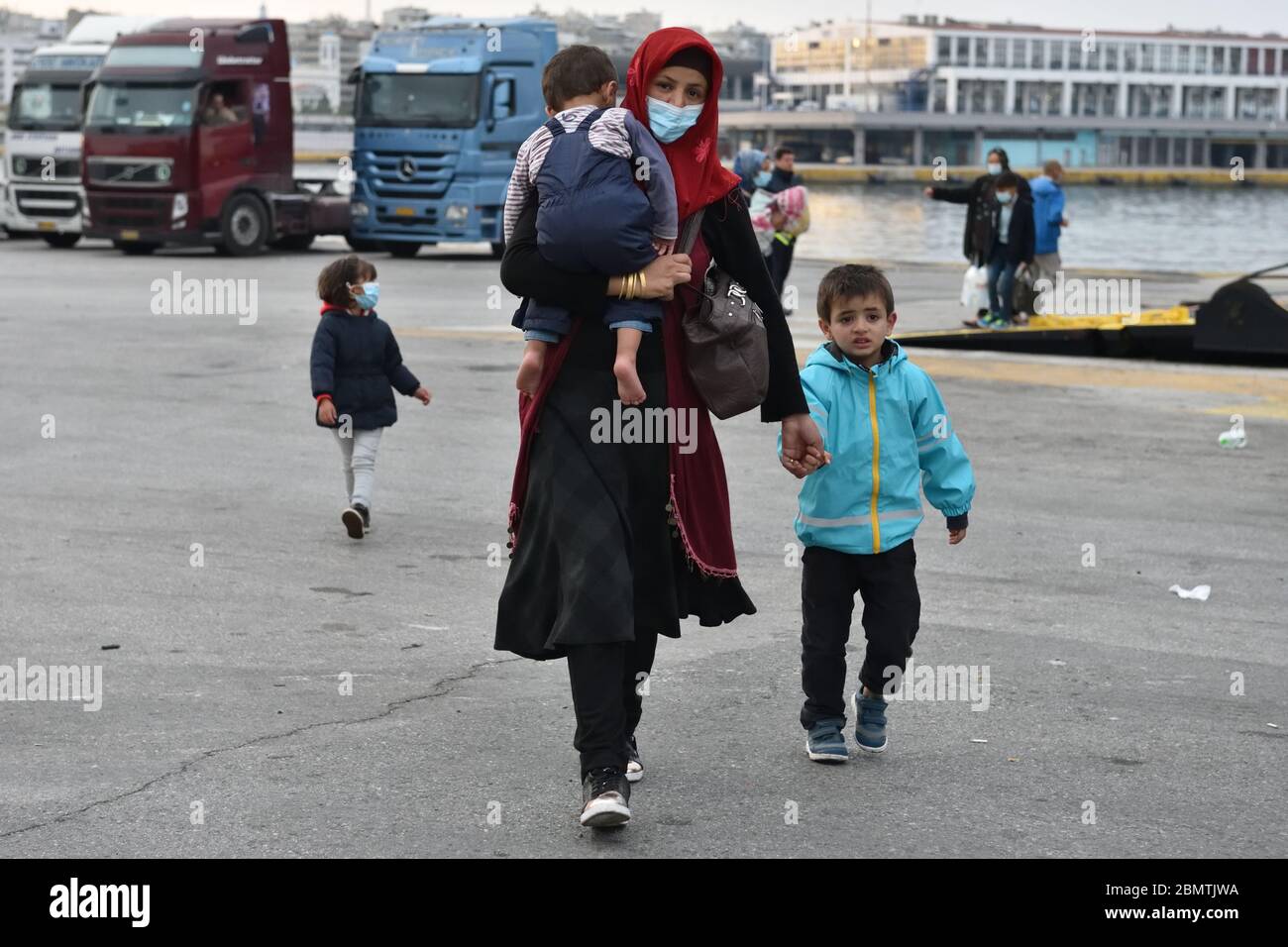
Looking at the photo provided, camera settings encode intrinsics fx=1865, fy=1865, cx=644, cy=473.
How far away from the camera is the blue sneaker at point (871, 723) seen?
5.08 metres

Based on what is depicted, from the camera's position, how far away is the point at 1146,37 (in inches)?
6663

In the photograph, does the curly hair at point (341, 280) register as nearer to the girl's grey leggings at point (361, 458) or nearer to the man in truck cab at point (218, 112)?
the girl's grey leggings at point (361, 458)

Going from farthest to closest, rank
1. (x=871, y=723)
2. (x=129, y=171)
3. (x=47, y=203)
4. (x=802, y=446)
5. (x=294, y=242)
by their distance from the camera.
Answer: (x=294, y=242) < (x=47, y=203) < (x=129, y=171) < (x=871, y=723) < (x=802, y=446)

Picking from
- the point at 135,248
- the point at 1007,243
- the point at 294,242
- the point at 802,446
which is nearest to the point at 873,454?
the point at 802,446

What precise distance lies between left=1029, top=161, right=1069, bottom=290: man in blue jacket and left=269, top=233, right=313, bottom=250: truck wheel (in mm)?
14590

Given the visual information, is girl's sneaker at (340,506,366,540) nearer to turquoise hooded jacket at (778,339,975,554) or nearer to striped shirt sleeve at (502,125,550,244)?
turquoise hooded jacket at (778,339,975,554)

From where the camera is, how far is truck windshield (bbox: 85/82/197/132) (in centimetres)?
2808

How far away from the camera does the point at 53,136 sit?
102ft

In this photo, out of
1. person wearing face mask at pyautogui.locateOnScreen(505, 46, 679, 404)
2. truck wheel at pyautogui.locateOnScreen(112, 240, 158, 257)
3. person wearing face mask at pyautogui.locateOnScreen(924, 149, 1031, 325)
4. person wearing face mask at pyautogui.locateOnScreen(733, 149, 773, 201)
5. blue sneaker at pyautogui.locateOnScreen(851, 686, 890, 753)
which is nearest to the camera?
person wearing face mask at pyautogui.locateOnScreen(505, 46, 679, 404)

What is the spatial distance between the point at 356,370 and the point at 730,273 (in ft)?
14.0

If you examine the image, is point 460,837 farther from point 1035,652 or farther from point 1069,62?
point 1069,62

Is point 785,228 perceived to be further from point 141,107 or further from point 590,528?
point 590,528

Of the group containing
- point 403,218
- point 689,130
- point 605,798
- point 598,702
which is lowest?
point 605,798

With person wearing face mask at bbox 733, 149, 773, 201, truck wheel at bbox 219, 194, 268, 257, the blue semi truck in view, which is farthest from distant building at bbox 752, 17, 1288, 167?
person wearing face mask at bbox 733, 149, 773, 201
